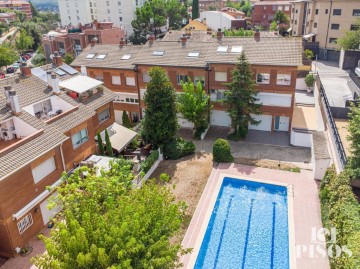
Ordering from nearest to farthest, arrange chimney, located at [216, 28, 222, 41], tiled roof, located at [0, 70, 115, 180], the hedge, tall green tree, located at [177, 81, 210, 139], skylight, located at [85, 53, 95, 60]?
the hedge
tiled roof, located at [0, 70, 115, 180]
tall green tree, located at [177, 81, 210, 139]
chimney, located at [216, 28, 222, 41]
skylight, located at [85, 53, 95, 60]

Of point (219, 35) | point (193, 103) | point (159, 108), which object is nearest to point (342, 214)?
point (159, 108)

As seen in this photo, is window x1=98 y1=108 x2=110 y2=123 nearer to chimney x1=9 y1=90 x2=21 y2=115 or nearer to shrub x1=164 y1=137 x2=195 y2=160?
shrub x1=164 y1=137 x2=195 y2=160

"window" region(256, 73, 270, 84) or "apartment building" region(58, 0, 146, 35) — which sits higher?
"apartment building" region(58, 0, 146, 35)

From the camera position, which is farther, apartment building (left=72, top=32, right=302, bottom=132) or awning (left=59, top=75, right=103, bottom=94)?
apartment building (left=72, top=32, right=302, bottom=132)

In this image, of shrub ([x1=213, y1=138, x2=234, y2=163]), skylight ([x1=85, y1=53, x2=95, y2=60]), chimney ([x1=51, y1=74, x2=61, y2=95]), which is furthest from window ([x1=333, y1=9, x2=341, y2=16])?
chimney ([x1=51, y1=74, x2=61, y2=95])

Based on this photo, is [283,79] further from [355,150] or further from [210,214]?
[210,214]

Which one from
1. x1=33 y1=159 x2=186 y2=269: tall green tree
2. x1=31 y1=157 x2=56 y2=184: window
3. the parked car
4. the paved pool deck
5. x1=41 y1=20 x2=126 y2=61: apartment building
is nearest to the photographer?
x1=33 y1=159 x2=186 y2=269: tall green tree

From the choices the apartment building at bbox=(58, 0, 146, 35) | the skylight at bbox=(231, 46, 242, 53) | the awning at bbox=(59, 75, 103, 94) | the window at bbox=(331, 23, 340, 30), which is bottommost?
the awning at bbox=(59, 75, 103, 94)

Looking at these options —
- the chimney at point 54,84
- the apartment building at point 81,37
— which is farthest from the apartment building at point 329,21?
the chimney at point 54,84
